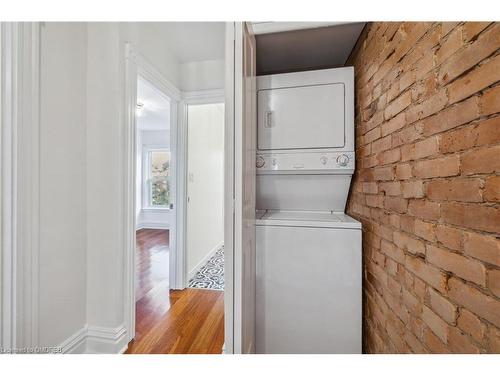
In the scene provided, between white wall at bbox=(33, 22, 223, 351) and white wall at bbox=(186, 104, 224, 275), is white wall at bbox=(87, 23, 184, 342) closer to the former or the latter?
white wall at bbox=(33, 22, 223, 351)

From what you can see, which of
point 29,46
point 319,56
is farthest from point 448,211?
point 29,46

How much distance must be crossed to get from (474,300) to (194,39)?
2.72 m

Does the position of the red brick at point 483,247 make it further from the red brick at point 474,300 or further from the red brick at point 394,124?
the red brick at point 394,124

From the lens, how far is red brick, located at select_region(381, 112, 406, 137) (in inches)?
37.5

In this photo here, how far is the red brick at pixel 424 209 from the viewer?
77cm

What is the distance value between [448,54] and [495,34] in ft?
0.45

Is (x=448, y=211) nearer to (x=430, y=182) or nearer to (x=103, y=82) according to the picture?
(x=430, y=182)

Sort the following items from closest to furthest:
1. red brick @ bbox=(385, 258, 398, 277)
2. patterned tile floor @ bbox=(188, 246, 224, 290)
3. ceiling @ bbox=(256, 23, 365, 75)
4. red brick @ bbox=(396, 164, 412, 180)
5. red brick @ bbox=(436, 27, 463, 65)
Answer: red brick @ bbox=(436, 27, 463, 65)
red brick @ bbox=(396, 164, 412, 180)
red brick @ bbox=(385, 258, 398, 277)
ceiling @ bbox=(256, 23, 365, 75)
patterned tile floor @ bbox=(188, 246, 224, 290)

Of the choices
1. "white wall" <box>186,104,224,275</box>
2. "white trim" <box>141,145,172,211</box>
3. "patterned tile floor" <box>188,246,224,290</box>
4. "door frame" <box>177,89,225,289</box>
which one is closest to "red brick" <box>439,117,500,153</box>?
"door frame" <box>177,89,225,289</box>

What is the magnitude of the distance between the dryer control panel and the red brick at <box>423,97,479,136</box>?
25.5 inches

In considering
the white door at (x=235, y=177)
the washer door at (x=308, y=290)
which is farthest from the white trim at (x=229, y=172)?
the washer door at (x=308, y=290)

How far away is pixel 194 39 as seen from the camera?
2281 millimetres

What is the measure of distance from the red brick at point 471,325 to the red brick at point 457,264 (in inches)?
4.0

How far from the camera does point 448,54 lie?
0.70 meters
